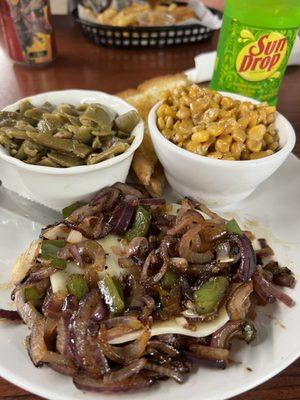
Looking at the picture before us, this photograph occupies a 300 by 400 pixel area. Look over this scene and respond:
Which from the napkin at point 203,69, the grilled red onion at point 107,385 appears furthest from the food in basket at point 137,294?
the napkin at point 203,69

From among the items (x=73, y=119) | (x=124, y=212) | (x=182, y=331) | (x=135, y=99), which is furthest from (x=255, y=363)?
(x=135, y=99)

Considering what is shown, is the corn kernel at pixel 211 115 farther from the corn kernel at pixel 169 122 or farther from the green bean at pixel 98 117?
the green bean at pixel 98 117

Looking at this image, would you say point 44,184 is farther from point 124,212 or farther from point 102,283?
point 102,283

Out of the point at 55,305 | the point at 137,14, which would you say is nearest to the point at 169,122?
the point at 55,305

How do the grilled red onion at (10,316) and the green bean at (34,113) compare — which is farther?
the green bean at (34,113)

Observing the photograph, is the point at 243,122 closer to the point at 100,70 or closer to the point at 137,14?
the point at 100,70

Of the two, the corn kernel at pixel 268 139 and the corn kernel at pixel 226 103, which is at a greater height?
the corn kernel at pixel 226 103

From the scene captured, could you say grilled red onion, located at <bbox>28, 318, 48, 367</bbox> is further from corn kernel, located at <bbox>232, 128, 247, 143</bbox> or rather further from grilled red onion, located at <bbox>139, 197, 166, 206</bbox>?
corn kernel, located at <bbox>232, 128, 247, 143</bbox>
